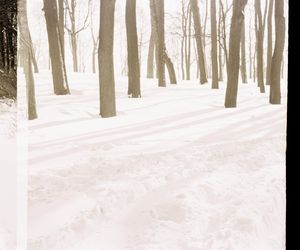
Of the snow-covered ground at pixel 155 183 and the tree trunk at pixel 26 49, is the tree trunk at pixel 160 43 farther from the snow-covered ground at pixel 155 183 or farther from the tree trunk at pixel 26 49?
the tree trunk at pixel 26 49

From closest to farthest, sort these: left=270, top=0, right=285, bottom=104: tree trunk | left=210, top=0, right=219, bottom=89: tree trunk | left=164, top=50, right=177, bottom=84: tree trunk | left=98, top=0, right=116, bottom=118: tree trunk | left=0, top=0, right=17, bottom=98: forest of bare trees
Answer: left=98, top=0, right=116, bottom=118: tree trunk
left=0, top=0, right=17, bottom=98: forest of bare trees
left=270, top=0, right=285, bottom=104: tree trunk
left=164, top=50, right=177, bottom=84: tree trunk
left=210, top=0, right=219, bottom=89: tree trunk

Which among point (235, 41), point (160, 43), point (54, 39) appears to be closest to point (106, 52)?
point (235, 41)

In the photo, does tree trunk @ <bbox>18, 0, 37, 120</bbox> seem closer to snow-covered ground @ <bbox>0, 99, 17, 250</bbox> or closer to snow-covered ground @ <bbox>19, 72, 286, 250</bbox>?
snow-covered ground @ <bbox>19, 72, 286, 250</bbox>

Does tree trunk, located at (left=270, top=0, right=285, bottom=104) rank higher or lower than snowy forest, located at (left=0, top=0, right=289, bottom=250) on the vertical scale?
higher

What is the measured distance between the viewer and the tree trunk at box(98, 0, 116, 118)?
8.41 meters

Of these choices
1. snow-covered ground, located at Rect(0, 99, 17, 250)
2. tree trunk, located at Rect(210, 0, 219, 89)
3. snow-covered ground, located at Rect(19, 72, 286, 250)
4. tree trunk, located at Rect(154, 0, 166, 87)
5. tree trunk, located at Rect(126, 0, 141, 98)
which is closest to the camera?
snow-covered ground, located at Rect(19, 72, 286, 250)

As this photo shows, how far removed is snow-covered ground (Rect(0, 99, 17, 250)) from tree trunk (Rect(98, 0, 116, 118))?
2.07 meters

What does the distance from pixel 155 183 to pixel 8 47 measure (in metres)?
6.43

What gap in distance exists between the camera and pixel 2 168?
513 cm

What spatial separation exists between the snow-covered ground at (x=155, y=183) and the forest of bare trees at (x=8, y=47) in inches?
41.0

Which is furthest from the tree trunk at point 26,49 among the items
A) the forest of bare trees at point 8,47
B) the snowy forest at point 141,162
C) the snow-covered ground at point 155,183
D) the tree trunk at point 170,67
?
the tree trunk at point 170,67

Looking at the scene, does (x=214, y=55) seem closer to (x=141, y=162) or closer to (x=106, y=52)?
(x=106, y=52)

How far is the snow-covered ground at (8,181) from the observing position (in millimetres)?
3710

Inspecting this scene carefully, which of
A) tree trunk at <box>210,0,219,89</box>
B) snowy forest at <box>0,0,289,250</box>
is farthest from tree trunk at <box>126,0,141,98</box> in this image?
tree trunk at <box>210,0,219,89</box>
